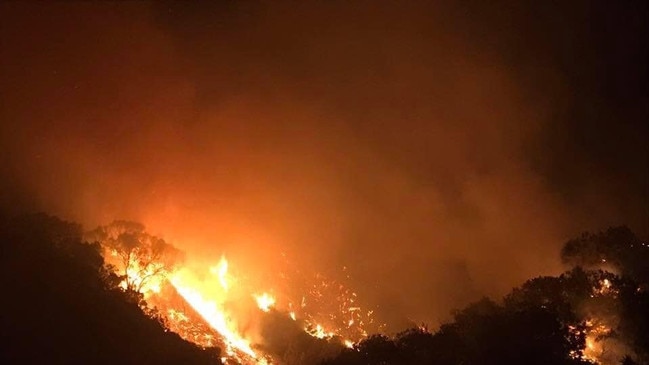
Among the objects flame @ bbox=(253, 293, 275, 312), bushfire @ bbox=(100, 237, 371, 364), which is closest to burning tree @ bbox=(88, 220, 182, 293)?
bushfire @ bbox=(100, 237, 371, 364)

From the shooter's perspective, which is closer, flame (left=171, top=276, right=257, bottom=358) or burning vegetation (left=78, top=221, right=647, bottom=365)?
burning vegetation (left=78, top=221, right=647, bottom=365)

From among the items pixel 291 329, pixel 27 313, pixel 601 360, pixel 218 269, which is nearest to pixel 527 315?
pixel 601 360

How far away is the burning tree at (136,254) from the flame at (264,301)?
20.3 meters

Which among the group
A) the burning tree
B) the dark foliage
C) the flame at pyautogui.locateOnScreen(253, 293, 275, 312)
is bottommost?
the dark foliage

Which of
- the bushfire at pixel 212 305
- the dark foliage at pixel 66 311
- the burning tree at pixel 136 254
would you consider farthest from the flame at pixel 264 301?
the dark foliage at pixel 66 311

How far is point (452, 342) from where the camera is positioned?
33.9 m

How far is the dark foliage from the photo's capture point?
106 feet

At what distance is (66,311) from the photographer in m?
34.9

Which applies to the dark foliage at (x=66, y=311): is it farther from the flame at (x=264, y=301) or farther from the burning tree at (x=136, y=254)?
the flame at (x=264, y=301)

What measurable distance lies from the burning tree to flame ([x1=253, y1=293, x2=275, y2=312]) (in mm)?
20251

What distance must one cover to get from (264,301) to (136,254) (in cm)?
2586

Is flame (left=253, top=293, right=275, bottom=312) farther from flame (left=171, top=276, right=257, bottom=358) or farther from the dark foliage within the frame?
the dark foliage

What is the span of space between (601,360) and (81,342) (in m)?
30.0

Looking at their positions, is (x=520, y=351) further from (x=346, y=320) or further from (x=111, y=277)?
(x=346, y=320)
